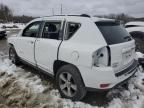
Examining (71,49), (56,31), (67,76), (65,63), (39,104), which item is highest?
(56,31)

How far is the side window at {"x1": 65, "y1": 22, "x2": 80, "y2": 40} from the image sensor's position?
3718mm

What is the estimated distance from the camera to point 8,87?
14.7 feet

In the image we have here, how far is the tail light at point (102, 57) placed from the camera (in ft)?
10.7

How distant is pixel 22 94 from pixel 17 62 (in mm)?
2362

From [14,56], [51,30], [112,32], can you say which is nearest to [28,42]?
[51,30]

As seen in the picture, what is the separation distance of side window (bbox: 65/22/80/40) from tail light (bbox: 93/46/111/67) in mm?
750

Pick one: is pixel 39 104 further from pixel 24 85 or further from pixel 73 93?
pixel 24 85

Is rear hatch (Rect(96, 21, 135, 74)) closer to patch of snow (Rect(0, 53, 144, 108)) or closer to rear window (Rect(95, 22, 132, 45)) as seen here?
rear window (Rect(95, 22, 132, 45))

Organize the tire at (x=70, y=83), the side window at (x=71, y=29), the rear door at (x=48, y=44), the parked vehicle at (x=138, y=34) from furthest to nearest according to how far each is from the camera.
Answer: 1. the parked vehicle at (x=138, y=34)
2. the rear door at (x=48, y=44)
3. the side window at (x=71, y=29)
4. the tire at (x=70, y=83)

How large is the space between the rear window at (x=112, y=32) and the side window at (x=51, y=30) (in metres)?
1.01

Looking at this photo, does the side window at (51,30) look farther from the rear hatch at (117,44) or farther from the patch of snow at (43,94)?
the patch of snow at (43,94)

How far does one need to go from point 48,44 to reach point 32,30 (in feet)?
4.02

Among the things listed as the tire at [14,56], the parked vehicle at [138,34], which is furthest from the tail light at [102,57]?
the parked vehicle at [138,34]

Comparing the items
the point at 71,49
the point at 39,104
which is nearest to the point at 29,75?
the point at 39,104
